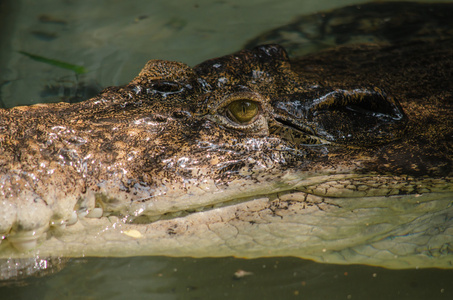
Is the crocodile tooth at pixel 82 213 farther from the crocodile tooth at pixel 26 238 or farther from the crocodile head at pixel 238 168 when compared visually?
the crocodile tooth at pixel 26 238

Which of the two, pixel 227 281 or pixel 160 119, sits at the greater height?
pixel 160 119

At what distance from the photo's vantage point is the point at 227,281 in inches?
92.8

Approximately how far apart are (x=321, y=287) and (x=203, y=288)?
0.61 metres

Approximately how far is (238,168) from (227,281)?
23.3 inches

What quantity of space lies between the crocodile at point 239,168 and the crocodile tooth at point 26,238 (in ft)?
0.08

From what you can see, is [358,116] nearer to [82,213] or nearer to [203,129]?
[203,129]

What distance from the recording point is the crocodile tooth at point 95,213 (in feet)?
6.71

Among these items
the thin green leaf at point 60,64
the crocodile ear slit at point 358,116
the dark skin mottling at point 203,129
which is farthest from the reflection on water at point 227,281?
the thin green leaf at point 60,64

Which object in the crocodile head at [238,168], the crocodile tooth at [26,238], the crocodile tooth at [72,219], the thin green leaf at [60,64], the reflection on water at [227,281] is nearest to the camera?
the crocodile tooth at [26,238]

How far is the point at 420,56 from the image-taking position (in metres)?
3.35

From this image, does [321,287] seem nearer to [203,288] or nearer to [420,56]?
[203,288]

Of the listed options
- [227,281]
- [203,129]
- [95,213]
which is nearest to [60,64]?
[203,129]

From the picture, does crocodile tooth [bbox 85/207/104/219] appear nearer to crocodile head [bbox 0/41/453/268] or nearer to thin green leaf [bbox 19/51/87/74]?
crocodile head [bbox 0/41/453/268]

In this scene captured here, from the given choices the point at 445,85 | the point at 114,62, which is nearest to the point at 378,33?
the point at 445,85
